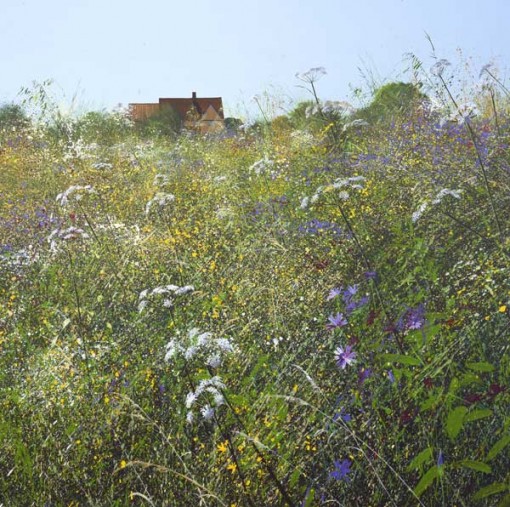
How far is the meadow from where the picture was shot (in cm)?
206

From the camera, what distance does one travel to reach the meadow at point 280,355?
6.75ft

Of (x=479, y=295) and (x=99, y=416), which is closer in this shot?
(x=99, y=416)

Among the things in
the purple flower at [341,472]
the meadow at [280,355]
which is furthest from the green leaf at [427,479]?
the purple flower at [341,472]

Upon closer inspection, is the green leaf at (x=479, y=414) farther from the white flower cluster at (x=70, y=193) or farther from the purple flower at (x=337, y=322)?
the white flower cluster at (x=70, y=193)

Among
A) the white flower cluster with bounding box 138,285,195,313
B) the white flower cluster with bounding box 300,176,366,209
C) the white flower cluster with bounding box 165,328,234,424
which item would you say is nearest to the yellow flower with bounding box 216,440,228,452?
the white flower cluster with bounding box 165,328,234,424

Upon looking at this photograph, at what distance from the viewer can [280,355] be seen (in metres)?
2.87

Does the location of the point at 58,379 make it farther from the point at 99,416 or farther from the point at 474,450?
the point at 474,450

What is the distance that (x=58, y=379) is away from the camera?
9.28ft

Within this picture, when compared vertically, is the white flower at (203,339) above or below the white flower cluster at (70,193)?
below

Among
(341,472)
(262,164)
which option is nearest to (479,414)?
(341,472)

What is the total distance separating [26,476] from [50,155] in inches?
272

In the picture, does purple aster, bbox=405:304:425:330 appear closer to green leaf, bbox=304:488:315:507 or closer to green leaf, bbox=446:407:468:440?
green leaf, bbox=446:407:468:440

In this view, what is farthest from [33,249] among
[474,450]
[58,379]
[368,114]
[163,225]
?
[368,114]

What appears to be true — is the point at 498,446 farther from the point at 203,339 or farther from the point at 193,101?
the point at 193,101
